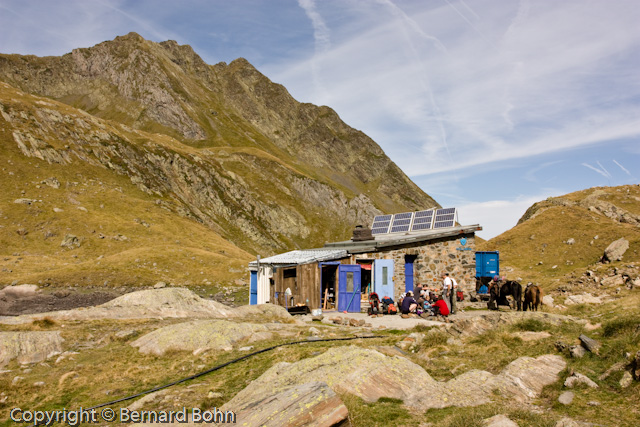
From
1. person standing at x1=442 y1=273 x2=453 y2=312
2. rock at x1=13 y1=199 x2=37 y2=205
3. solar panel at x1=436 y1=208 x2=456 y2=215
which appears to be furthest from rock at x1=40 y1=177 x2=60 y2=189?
person standing at x1=442 y1=273 x2=453 y2=312

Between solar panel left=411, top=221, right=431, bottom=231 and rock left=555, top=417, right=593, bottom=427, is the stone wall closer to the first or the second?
solar panel left=411, top=221, right=431, bottom=231

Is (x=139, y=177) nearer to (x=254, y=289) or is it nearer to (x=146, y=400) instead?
(x=254, y=289)

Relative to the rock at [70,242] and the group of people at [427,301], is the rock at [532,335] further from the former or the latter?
the rock at [70,242]

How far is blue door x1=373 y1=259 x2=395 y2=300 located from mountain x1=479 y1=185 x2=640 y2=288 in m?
14.3

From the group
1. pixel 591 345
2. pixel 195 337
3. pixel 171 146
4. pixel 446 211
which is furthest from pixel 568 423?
pixel 171 146

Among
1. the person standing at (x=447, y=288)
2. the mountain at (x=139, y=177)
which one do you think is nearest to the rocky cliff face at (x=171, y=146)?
the mountain at (x=139, y=177)

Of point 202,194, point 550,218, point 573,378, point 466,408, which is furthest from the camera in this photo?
point 202,194

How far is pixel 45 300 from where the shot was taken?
3356 centimetres

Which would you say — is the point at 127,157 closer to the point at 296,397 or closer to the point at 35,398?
the point at 35,398

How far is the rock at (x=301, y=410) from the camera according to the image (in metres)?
6.33

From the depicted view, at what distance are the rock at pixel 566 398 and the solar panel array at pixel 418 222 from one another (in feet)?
82.3

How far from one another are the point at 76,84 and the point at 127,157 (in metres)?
124

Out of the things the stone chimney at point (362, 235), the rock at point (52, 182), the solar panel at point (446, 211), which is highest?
the rock at point (52, 182)

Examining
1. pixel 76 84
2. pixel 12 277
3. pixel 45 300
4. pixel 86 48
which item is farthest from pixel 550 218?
pixel 86 48
